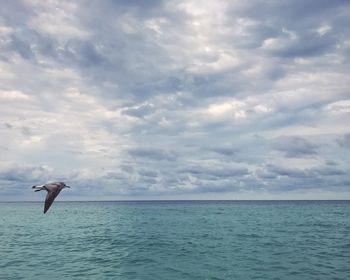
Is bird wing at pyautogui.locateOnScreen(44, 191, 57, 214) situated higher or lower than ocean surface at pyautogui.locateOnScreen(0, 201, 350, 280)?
higher

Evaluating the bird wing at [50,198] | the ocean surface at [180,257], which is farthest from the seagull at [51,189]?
the ocean surface at [180,257]

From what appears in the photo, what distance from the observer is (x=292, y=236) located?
52.6 metres

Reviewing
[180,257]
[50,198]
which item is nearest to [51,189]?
[50,198]

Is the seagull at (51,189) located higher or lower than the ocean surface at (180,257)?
higher

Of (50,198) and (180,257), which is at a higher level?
(50,198)

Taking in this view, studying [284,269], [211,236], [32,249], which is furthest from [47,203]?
[211,236]

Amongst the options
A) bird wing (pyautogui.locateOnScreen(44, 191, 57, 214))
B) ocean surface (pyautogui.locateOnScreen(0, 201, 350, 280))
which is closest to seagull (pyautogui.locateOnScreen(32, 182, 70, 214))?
bird wing (pyautogui.locateOnScreen(44, 191, 57, 214))

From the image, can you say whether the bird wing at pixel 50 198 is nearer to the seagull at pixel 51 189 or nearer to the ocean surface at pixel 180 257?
the seagull at pixel 51 189

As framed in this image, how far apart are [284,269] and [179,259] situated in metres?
10.7

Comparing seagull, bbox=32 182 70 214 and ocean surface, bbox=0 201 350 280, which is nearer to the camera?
seagull, bbox=32 182 70 214

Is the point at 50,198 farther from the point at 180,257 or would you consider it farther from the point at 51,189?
the point at 180,257

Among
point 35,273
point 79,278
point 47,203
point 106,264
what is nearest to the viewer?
point 47,203

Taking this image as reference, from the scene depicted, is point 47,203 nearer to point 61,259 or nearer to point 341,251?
point 61,259

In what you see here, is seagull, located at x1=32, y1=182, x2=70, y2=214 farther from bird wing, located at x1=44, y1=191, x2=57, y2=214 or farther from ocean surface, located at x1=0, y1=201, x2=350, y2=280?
ocean surface, located at x1=0, y1=201, x2=350, y2=280
